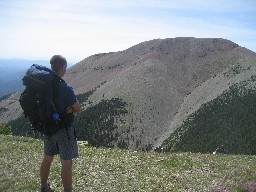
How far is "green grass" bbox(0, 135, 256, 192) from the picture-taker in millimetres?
14016

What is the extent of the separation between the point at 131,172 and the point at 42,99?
773 cm

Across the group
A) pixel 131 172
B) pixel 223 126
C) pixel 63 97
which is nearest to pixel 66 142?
pixel 63 97

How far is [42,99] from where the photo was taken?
382 inches

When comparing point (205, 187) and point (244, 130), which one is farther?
point (244, 130)

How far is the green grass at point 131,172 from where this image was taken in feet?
46.0

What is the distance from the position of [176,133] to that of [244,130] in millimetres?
33890

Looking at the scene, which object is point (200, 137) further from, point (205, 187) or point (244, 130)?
point (205, 187)

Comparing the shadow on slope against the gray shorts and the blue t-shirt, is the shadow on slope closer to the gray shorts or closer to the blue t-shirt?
the gray shorts

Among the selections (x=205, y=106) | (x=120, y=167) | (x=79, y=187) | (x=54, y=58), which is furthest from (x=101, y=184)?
(x=205, y=106)

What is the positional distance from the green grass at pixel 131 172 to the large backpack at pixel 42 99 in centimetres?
408

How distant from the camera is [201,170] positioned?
57.9 ft

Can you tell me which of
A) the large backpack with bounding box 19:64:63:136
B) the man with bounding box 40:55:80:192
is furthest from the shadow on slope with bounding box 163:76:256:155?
the large backpack with bounding box 19:64:63:136

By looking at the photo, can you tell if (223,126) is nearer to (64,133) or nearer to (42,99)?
(64,133)

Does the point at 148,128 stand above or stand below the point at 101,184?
below
